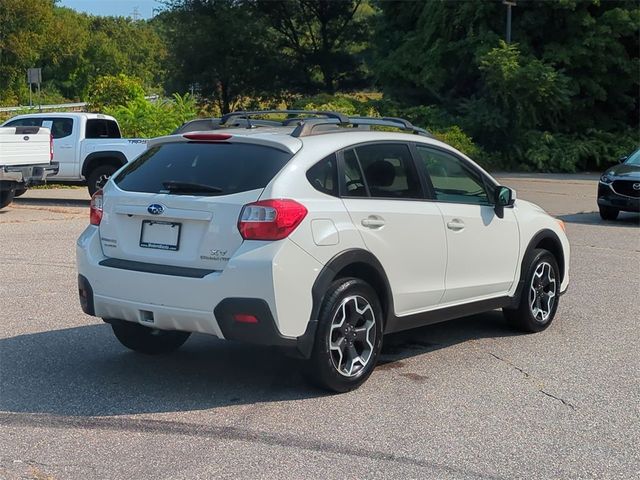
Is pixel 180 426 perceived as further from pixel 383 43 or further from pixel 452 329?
pixel 383 43

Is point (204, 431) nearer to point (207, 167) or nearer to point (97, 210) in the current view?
point (207, 167)

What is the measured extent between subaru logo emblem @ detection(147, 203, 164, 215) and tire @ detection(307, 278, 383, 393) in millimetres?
1182

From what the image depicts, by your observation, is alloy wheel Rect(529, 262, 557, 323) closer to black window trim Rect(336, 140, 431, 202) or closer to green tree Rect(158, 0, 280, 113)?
black window trim Rect(336, 140, 431, 202)

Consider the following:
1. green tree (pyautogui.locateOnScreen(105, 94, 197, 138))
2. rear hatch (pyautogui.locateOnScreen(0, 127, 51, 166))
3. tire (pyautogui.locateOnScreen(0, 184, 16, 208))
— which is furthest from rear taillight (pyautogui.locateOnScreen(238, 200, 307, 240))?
green tree (pyautogui.locateOnScreen(105, 94, 197, 138))

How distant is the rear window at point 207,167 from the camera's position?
5680mm

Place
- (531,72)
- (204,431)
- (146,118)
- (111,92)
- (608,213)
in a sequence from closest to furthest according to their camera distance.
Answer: (204,431), (608,213), (146,118), (111,92), (531,72)

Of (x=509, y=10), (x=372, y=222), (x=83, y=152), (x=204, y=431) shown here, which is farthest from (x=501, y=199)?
(x=509, y=10)

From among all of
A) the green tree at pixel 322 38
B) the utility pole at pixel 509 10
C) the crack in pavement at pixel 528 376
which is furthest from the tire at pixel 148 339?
the green tree at pixel 322 38

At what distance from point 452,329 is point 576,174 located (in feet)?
95.3

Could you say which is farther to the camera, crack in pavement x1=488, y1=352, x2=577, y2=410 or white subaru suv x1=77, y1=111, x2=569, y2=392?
crack in pavement x1=488, y1=352, x2=577, y2=410

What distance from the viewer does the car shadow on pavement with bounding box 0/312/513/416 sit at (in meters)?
5.60

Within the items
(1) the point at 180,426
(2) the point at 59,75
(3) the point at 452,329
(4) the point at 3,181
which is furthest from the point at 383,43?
(2) the point at 59,75

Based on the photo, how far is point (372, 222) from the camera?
6.04m

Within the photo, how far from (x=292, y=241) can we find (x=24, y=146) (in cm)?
1226
